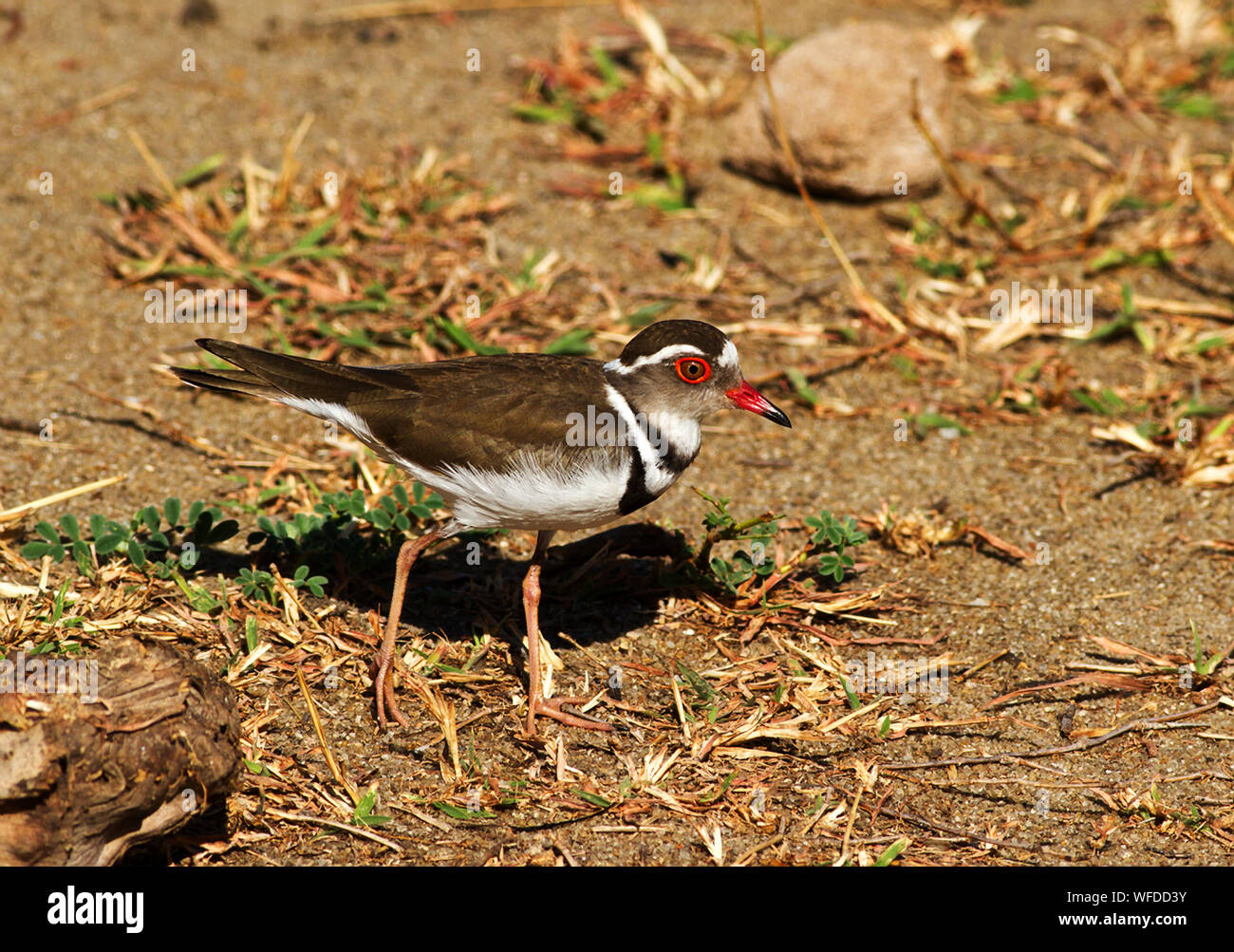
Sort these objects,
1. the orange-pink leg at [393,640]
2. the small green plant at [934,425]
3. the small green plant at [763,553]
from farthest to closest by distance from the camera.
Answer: the small green plant at [934,425]
the small green plant at [763,553]
the orange-pink leg at [393,640]

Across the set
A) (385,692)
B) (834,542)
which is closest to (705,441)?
(834,542)

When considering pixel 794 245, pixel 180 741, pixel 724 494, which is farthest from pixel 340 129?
pixel 180 741

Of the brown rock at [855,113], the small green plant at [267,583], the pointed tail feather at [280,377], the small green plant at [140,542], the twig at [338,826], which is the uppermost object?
the brown rock at [855,113]

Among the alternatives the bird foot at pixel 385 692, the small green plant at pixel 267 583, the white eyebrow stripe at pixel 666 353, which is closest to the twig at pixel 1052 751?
the white eyebrow stripe at pixel 666 353

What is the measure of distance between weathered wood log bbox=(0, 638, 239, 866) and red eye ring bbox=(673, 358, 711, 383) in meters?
→ 2.27

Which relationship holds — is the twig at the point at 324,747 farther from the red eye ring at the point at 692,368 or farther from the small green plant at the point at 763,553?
the red eye ring at the point at 692,368

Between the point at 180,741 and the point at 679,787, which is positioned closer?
the point at 180,741

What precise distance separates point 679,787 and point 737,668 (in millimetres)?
781

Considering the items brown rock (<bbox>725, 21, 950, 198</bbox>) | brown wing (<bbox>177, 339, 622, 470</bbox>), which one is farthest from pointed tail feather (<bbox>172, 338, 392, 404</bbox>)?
brown rock (<bbox>725, 21, 950, 198</bbox>)

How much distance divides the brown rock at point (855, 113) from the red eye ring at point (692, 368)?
368 cm

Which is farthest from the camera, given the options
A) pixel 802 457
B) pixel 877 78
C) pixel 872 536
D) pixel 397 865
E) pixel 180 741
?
pixel 877 78

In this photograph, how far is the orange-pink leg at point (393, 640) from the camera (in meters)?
4.88

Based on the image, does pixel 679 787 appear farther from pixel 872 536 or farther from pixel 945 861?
pixel 872 536

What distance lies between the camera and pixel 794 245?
26.8 feet
